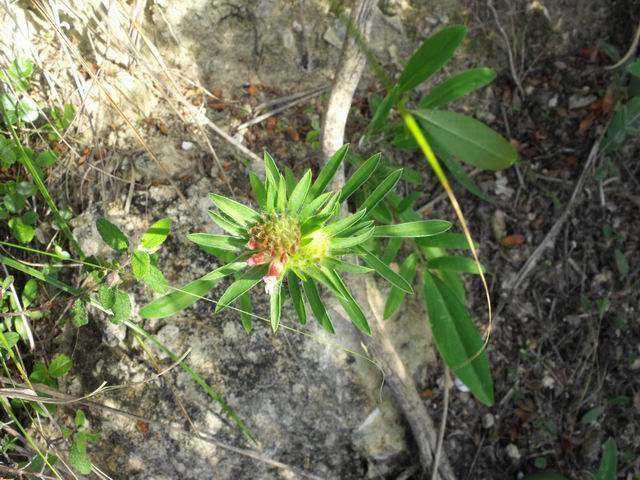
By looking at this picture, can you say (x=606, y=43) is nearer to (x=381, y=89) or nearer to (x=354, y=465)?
(x=381, y=89)

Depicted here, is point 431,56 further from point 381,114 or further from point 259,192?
point 259,192

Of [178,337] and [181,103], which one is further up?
[181,103]

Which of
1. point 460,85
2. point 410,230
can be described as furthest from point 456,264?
point 460,85

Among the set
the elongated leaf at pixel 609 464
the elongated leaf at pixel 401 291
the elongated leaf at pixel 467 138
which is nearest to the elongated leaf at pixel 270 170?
the elongated leaf at pixel 401 291

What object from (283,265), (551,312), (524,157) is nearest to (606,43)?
(524,157)

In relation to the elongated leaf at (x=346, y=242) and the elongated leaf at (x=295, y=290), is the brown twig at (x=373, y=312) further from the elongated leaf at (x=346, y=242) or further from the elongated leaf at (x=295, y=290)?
the elongated leaf at (x=346, y=242)
